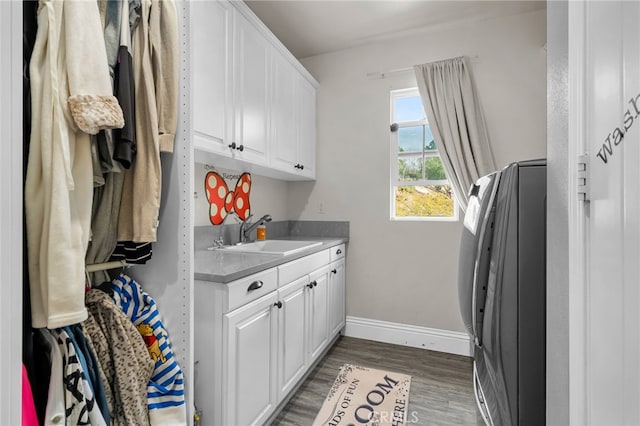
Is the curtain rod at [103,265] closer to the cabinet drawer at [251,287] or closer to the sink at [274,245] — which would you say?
the cabinet drawer at [251,287]

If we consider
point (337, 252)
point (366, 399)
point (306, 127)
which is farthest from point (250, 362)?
point (306, 127)

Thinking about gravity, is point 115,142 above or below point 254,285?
above

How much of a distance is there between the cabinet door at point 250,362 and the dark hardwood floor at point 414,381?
30cm

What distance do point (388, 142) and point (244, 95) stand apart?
142cm

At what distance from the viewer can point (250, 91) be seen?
2.00 metres

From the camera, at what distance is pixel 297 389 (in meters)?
1.99

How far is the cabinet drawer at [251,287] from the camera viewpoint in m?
1.32

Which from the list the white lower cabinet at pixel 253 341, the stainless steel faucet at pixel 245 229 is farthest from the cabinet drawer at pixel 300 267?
the stainless steel faucet at pixel 245 229

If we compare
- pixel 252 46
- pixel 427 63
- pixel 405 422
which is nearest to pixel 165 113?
pixel 252 46

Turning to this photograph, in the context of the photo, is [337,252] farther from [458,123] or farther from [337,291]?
[458,123]

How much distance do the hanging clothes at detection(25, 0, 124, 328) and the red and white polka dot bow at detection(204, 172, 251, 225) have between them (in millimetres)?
1372

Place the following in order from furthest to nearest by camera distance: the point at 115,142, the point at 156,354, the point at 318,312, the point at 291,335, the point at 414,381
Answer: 1. the point at 318,312
2. the point at 414,381
3. the point at 291,335
4. the point at 156,354
5. the point at 115,142

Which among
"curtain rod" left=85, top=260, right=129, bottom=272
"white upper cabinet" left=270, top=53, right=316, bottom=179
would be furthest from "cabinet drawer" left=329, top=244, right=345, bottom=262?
"curtain rod" left=85, top=260, right=129, bottom=272

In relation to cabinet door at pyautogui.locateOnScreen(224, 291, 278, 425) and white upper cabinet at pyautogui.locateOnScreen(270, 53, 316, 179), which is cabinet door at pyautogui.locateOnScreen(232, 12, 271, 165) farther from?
cabinet door at pyautogui.locateOnScreen(224, 291, 278, 425)
